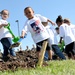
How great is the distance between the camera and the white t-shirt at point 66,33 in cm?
1162

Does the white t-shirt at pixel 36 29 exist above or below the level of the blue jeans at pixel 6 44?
above

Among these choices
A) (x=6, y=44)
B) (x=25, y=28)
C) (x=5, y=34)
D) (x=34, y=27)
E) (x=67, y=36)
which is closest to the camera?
(x=25, y=28)

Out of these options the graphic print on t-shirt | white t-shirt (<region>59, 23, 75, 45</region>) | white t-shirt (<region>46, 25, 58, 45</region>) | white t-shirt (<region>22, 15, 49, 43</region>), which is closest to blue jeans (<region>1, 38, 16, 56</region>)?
white t-shirt (<region>22, 15, 49, 43</region>)

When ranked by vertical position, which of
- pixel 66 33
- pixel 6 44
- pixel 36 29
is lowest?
pixel 6 44

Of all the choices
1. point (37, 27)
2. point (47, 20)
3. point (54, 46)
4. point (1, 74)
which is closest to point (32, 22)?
point (37, 27)

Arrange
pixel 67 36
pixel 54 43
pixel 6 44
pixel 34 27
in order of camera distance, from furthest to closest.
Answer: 1. pixel 67 36
2. pixel 54 43
3. pixel 6 44
4. pixel 34 27

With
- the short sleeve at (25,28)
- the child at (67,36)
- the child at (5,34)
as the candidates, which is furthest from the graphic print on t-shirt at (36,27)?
the child at (67,36)

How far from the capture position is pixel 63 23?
39.3ft

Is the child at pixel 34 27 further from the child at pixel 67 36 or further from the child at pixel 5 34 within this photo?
the child at pixel 67 36

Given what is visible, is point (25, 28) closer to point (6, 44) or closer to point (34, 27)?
point (34, 27)

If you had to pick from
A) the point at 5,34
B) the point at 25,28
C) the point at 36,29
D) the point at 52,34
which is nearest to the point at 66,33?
the point at 52,34

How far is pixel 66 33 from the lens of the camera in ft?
38.6

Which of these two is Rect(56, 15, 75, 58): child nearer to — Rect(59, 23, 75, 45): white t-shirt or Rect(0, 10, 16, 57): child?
Rect(59, 23, 75, 45): white t-shirt

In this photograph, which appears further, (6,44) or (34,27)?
(6,44)
